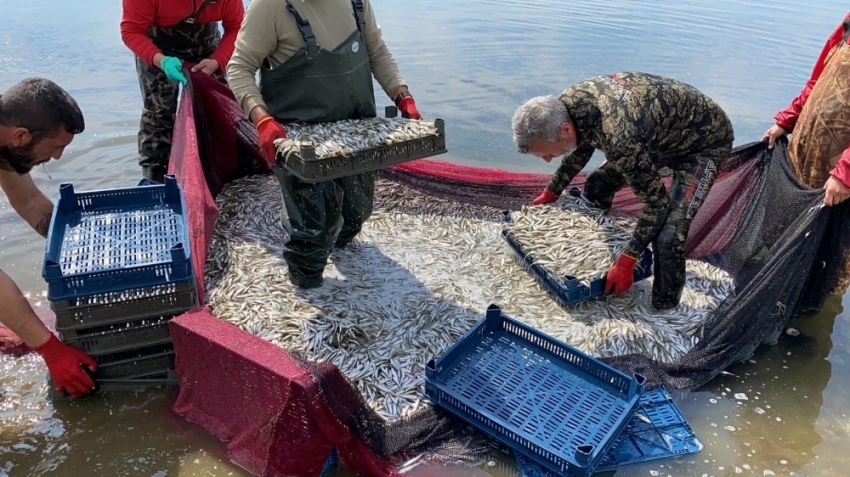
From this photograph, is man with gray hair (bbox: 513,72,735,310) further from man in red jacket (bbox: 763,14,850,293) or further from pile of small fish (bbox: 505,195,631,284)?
man in red jacket (bbox: 763,14,850,293)

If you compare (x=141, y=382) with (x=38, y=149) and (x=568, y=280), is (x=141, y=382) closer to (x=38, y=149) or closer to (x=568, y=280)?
(x=38, y=149)

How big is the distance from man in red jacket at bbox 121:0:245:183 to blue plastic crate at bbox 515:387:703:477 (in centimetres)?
421

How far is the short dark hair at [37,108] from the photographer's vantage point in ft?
10.5

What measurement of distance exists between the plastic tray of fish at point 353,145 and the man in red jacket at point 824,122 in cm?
280

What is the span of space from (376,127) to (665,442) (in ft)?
→ 8.79

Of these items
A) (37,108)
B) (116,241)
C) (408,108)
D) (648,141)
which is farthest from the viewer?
(408,108)

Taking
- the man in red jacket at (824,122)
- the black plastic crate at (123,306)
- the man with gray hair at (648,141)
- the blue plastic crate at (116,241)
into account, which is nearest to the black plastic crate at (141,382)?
the black plastic crate at (123,306)

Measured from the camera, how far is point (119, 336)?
358 centimetres

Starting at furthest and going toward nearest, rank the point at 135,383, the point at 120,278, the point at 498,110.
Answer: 1. the point at 498,110
2. the point at 135,383
3. the point at 120,278

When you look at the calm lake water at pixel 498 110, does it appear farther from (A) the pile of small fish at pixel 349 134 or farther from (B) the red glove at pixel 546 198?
(B) the red glove at pixel 546 198

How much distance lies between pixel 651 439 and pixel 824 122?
2824 millimetres

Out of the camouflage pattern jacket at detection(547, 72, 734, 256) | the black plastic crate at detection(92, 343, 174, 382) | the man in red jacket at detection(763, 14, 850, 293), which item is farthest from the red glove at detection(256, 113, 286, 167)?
the man in red jacket at detection(763, 14, 850, 293)

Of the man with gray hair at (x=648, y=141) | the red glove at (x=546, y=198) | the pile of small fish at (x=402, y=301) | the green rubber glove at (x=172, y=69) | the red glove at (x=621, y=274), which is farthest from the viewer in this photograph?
the red glove at (x=546, y=198)

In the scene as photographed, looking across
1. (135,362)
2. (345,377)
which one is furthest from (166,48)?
(345,377)
